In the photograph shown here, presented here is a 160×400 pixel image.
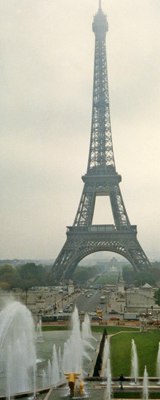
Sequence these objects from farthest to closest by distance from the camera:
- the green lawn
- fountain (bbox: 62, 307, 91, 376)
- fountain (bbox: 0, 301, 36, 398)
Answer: fountain (bbox: 62, 307, 91, 376) < the green lawn < fountain (bbox: 0, 301, 36, 398)

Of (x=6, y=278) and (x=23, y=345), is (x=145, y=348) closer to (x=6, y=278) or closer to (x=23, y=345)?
(x=23, y=345)

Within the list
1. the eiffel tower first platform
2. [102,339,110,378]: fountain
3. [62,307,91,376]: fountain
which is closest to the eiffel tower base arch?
the eiffel tower first platform

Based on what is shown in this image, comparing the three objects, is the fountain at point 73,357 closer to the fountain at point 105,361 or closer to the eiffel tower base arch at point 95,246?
the fountain at point 105,361

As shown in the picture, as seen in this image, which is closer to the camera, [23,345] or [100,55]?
[23,345]

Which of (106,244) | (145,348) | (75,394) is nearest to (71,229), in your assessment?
(106,244)

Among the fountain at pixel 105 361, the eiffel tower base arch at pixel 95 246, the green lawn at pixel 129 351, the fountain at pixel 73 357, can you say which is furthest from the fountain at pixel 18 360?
the eiffel tower base arch at pixel 95 246

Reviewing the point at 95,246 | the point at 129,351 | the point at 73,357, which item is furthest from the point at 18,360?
the point at 95,246

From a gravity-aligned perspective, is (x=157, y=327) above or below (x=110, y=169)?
below

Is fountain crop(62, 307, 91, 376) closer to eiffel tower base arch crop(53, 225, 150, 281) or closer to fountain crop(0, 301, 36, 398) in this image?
fountain crop(0, 301, 36, 398)
